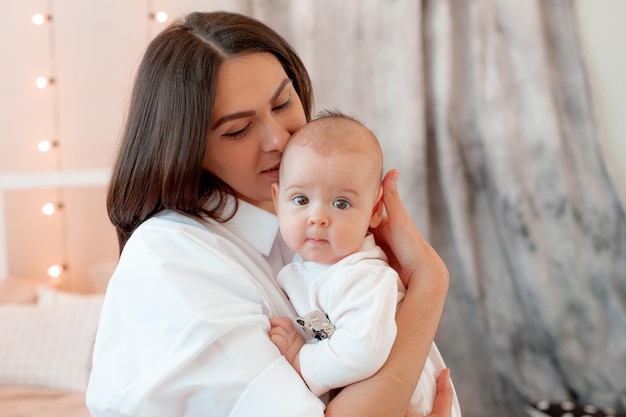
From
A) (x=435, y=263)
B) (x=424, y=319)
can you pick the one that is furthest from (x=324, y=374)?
(x=435, y=263)

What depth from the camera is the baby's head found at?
1148 mm

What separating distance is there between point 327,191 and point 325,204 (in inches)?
0.9

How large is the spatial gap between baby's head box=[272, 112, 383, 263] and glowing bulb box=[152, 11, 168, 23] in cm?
184

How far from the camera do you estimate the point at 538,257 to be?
2.80 metres

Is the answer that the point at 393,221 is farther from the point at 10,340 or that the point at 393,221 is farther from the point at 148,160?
the point at 10,340

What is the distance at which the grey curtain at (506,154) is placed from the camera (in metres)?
2.80

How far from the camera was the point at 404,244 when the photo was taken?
1302mm

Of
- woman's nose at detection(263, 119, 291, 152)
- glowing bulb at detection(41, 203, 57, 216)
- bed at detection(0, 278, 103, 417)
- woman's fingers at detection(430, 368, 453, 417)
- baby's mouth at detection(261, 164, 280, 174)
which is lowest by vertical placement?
bed at detection(0, 278, 103, 417)

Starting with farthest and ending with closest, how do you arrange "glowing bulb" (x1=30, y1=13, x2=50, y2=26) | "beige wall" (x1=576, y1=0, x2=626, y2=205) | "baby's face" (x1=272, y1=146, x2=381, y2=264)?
"beige wall" (x1=576, y1=0, x2=626, y2=205) → "glowing bulb" (x1=30, y1=13, x2=50, y2=26) → "baby's face" (x1=272, y1=146, x2=381, y2=264)

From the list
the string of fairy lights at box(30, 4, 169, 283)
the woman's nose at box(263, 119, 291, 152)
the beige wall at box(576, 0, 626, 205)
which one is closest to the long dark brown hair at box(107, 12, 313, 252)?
the woman's nose at box(263, 119, 291, 152)

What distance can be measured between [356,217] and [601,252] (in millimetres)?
2015

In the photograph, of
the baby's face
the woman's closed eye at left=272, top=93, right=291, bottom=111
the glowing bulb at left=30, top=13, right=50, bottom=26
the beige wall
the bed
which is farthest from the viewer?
the beige wall

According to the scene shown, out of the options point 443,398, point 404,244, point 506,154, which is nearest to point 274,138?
point 404,244

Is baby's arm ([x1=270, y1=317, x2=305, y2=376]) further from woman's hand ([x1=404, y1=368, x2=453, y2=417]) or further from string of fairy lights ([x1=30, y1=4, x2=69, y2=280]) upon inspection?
string of fairy lights ([x1=30, y1=4, x2=69, y2=280])
